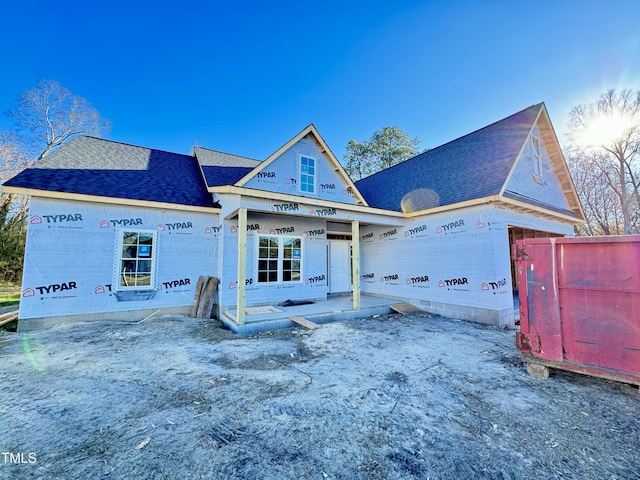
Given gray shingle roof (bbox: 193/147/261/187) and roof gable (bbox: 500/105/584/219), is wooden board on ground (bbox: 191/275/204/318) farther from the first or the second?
roof gable (bbox: 500/105/584/219)

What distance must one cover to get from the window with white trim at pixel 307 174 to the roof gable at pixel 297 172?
0.34ft

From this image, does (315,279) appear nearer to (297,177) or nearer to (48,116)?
(297,177)

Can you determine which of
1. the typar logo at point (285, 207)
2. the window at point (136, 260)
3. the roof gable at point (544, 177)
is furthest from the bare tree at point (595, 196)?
the window at point (136, 260)

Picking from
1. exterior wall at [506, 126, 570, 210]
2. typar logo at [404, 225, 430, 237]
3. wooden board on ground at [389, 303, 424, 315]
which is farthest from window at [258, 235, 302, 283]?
exterior wall at [506, 126, 570, 210]

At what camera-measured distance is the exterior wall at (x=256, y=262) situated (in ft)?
24.9

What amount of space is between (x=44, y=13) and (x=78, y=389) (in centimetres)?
1291

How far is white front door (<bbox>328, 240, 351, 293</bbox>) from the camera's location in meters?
10.3

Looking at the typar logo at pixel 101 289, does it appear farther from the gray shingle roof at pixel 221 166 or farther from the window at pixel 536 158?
the window at pixel 536 158

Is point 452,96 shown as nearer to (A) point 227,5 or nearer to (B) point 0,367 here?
(A) point 227,5

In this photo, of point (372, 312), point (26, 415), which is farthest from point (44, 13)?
point (372, 312)

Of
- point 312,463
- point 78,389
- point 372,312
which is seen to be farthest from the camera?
point 372,312

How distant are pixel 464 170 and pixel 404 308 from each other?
5.04 meters

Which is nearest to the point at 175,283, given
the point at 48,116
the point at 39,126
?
the point at 39,126

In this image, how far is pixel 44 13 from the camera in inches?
351
